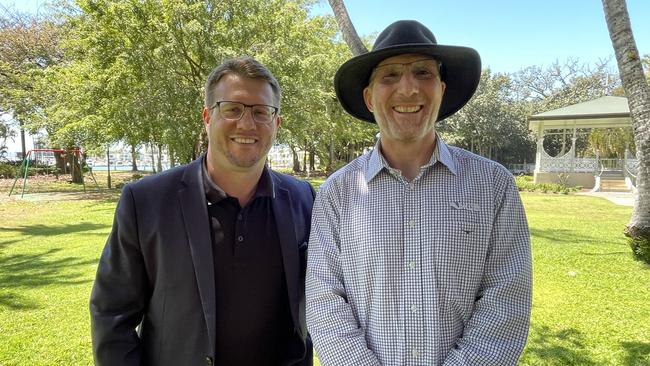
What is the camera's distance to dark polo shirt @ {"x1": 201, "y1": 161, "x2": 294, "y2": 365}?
225 centimetres

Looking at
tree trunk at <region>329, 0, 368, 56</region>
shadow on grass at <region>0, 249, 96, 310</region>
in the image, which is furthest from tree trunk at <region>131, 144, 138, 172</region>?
tree trunk at <region>329, 0, 368, 56</region>

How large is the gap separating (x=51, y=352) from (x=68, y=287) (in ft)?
7.68

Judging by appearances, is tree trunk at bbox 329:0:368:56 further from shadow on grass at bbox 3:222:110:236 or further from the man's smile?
shadow on grass at bbox 3:222:110:236

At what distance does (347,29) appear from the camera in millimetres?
5660

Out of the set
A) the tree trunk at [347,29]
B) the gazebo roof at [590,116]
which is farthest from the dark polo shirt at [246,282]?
the gazebo roof at [590,116]

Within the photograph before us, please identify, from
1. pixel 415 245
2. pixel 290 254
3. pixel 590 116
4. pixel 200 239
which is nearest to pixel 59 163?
pixel 590 116

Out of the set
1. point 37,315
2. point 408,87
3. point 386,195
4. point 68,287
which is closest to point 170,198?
point 386,195

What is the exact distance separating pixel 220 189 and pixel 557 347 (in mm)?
4039

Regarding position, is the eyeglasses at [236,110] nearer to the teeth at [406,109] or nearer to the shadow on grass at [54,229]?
the teeth at [406,109]

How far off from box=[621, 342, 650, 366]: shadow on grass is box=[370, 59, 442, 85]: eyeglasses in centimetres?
380

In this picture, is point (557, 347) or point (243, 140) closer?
point (243, 140)

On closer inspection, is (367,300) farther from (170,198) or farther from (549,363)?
(549,363)

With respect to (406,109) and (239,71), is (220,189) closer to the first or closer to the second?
(239,71)

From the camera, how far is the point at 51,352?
14.9 ft
